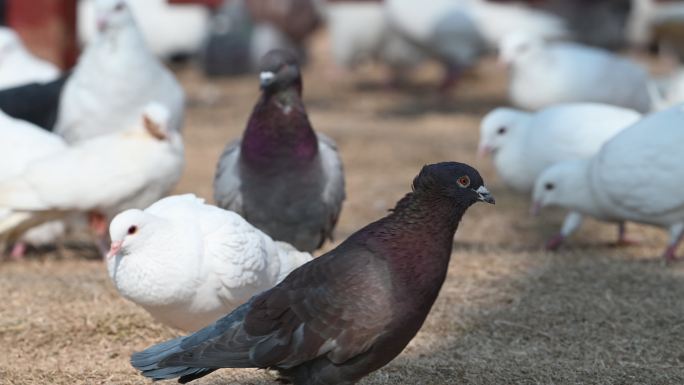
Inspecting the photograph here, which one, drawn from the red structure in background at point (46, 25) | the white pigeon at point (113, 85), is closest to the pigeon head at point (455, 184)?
the white pigeon at point (113, 85)

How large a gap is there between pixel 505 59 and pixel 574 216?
2939mm

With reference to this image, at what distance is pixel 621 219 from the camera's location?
5320 mm

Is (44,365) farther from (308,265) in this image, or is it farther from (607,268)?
(607,268)

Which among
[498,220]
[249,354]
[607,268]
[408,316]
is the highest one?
[408,316]

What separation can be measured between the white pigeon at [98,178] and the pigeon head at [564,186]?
1.82m

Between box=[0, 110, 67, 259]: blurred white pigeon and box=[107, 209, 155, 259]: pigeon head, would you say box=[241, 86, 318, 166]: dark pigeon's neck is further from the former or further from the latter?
box=[0, 110, 67, 259]: blurred white pigeon

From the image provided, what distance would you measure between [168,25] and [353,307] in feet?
34.4

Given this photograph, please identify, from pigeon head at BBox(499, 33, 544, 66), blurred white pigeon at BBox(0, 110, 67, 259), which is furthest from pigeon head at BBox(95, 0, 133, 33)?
pigeon head at BBox(499, 33, 544, 66)

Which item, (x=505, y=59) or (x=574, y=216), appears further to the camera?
(x=505, y=59)

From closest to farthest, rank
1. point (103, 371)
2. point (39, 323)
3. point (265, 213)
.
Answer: point (103, 371), point (39, 323), point (265, 213)

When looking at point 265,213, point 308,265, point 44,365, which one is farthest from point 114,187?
point 308,265

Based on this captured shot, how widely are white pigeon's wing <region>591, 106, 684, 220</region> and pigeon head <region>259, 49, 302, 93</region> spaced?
1542 mm

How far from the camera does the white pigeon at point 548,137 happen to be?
5883mm

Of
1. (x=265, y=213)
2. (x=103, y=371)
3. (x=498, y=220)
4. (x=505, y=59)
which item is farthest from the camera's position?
(x=505, y=59)
